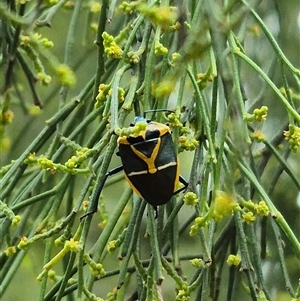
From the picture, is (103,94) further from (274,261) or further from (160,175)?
(274,261)

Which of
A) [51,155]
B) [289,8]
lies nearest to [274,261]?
[289,8]

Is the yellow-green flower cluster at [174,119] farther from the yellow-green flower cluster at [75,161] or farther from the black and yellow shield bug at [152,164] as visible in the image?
the yellow-green flower cluster at [75,161]

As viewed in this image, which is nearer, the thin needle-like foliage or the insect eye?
the thin needle-like foliage

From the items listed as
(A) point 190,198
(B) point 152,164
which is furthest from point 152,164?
(A) point 190,198

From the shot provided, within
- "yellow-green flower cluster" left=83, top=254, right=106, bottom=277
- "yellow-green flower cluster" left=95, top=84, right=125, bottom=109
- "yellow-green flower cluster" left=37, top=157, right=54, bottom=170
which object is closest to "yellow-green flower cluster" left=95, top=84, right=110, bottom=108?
"yellow-green flower cluster" left=95, top=84, right=125, bottom=109

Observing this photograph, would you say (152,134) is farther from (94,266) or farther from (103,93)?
(94,266)

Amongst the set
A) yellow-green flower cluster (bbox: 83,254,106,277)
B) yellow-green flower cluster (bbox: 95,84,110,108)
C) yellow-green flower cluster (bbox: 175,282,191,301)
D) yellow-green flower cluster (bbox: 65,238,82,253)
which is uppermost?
yellow-green flower cluster (bbox: 95,84,110,108)

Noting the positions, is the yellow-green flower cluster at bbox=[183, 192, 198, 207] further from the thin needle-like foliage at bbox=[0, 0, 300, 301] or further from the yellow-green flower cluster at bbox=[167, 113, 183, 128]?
the yellow-green flower cluster at bbox=[167, 113, 183, 128]
